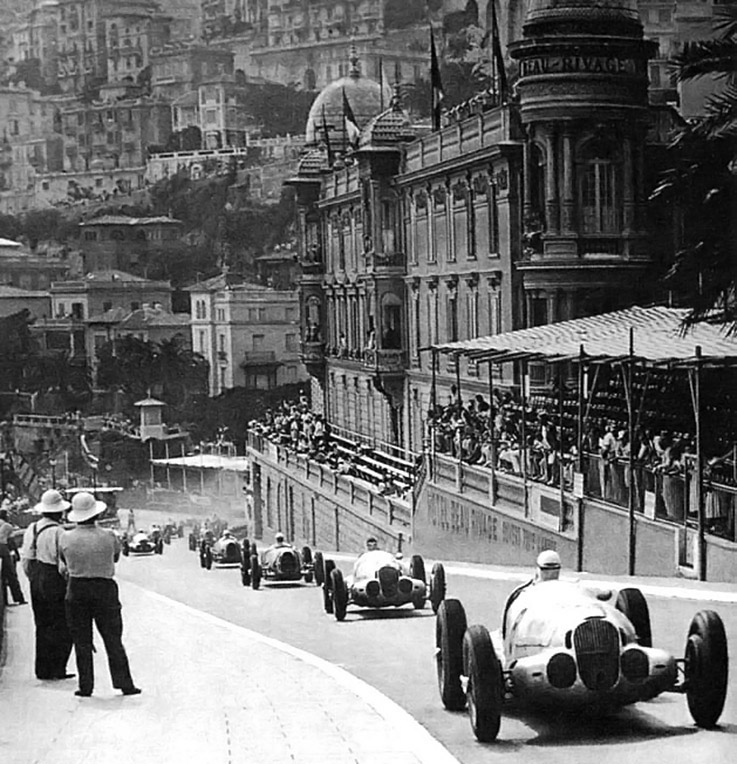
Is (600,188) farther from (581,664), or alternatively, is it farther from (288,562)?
(581,664)

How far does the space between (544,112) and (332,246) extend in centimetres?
433

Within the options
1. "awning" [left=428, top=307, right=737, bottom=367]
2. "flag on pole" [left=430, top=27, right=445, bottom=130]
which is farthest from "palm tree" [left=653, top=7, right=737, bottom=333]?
"flag on pole" [left=430, top=27, right=445, bottom=130]

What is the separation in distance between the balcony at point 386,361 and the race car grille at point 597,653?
41.1 ft

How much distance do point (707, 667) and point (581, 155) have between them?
11755 millimetres

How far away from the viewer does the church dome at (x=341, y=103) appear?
18062 millimetres

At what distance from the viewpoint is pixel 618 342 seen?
48.7 ft

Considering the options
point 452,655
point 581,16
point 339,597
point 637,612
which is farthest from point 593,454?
point 452,655

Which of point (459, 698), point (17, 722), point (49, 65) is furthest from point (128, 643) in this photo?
point (49, 65)

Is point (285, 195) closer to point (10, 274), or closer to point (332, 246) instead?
point (332, 246)

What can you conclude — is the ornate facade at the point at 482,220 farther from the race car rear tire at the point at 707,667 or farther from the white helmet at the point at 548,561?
the race car rear tire at the point at 707,667

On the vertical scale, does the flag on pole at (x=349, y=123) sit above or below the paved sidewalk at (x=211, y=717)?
above

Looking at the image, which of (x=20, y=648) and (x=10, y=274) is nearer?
(x=20, y=648)

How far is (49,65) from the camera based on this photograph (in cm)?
1616

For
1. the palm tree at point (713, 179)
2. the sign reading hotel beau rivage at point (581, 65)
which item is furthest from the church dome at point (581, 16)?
the palm tree at point (713, 179)
